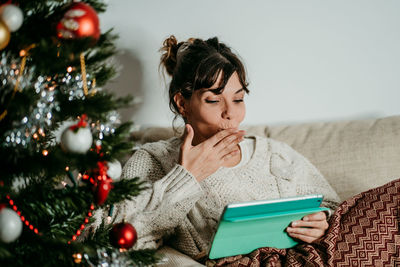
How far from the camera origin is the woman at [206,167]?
1.12 metres

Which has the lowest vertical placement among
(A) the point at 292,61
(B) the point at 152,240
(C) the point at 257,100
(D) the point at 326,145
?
(B) the point at 152,240

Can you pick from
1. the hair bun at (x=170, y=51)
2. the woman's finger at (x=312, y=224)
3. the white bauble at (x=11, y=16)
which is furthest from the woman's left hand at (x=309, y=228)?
the white bauble at (x=11, y=16)

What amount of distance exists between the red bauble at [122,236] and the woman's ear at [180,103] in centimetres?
64

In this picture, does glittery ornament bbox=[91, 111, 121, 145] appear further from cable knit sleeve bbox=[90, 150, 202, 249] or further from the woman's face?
the woman's face

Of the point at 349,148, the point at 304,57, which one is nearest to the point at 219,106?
the point at 349,148

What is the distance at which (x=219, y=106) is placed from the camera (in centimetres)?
131

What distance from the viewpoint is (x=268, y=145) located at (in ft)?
4.84

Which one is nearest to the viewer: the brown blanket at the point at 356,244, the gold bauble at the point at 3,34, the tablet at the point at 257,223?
the gold bauble at the point at 3,34

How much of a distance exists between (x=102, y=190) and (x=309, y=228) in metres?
0.66

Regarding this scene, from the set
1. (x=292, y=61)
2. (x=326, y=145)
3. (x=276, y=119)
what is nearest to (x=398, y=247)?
(x=326, y=145)

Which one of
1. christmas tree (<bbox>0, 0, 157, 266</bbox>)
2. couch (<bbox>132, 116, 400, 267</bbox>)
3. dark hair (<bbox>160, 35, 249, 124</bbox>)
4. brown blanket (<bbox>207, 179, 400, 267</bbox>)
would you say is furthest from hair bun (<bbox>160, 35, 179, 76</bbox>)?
brown blanket (<bbox>207, 179, 400, 267</bbox>)

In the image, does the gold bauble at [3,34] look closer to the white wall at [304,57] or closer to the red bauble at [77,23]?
the red bauble at [77,23]

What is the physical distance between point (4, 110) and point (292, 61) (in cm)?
130

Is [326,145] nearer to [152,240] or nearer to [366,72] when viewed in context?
[366,72]
